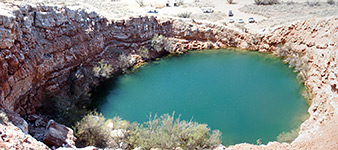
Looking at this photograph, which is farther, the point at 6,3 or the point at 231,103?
the point at 231,103

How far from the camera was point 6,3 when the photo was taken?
642 inches

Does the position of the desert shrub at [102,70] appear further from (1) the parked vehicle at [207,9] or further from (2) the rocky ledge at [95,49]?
(1) the parked vehicle at [207,9]

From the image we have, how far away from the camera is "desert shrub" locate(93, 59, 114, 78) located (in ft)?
79.0

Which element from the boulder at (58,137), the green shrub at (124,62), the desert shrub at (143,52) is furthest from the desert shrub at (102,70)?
the boulder at (58,137)

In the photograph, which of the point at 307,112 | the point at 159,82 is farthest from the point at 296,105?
the point at 159,82

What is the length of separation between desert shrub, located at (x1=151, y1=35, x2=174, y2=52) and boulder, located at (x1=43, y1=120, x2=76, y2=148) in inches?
Result: 732

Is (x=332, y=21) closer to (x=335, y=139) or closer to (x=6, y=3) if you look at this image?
(x=335, y=139)

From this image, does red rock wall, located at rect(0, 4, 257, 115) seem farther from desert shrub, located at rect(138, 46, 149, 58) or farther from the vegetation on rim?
the vegetation on rim

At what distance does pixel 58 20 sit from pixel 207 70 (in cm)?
1487

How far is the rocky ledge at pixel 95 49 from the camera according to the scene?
13.6m

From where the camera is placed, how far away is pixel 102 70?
24.7 meters

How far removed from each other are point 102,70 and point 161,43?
880 cm

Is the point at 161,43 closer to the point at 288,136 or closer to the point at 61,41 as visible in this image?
Result: the point at 61,41

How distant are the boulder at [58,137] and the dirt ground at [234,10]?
17.6 meters
